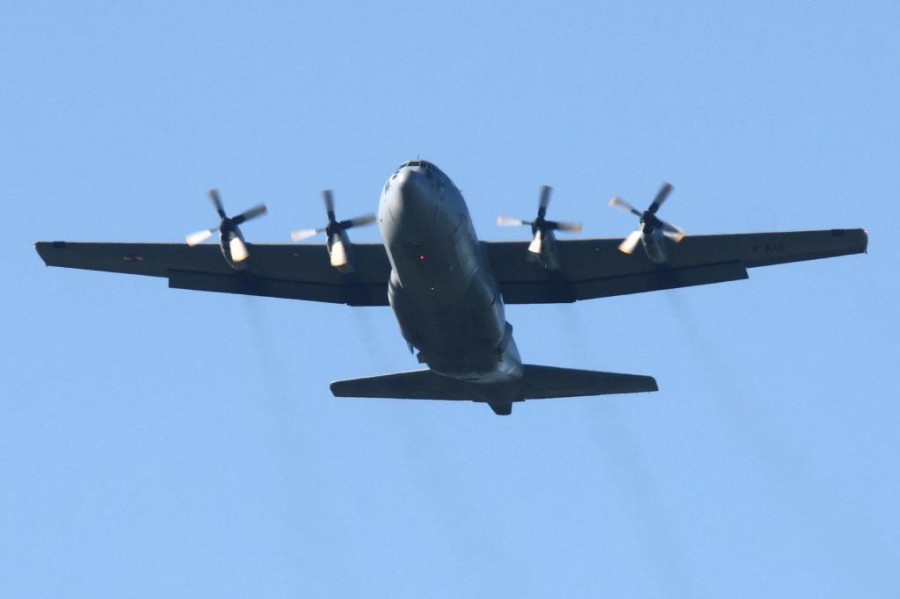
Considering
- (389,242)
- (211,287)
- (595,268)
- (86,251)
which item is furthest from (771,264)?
(86,251)

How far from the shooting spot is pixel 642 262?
137 feet

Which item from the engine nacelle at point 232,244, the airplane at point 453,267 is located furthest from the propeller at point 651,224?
the engine nacelle at point 232,244

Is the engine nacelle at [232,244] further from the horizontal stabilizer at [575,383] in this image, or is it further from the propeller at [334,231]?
the horizontal stabilizer at [575,383]

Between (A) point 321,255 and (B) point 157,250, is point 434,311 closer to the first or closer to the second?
(A) point 321,255

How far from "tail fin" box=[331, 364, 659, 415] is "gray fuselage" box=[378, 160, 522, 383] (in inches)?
18.2

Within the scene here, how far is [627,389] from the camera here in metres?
40.4

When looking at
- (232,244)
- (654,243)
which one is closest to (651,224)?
(654,243)

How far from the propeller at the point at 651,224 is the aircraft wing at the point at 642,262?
4.18 feet

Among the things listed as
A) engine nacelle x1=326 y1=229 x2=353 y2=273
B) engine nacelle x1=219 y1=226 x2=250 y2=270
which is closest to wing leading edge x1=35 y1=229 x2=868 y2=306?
engine nacelle x1=326 y1=229 x2=353 y2=273

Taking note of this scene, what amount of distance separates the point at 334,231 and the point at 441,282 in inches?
158

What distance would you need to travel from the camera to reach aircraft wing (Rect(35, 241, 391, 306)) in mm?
43188

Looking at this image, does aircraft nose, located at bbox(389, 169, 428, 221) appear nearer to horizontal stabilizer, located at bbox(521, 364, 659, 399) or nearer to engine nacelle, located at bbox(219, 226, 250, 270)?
engine nacelle, located at bbox(219, 226, 250, 270)

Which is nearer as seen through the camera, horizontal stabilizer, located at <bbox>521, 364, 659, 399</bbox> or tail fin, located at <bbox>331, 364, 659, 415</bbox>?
horizontal stabilizer, located at <bbox>521, 364, 659, 399</bbox>

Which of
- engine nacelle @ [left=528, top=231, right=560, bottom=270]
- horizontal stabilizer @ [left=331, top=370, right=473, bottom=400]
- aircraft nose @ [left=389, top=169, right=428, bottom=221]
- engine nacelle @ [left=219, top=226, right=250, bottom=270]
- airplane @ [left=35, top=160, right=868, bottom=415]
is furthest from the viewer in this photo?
horizontal stabilizer @ [left=331, top=370, right=473, bottom=400]
